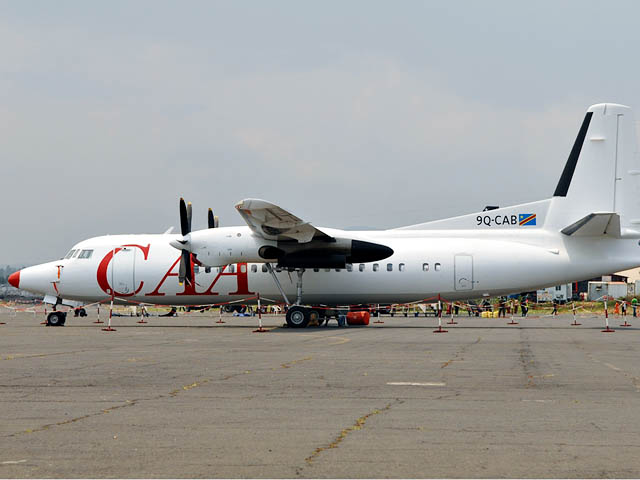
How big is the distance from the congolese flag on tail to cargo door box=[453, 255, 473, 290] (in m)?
2.62

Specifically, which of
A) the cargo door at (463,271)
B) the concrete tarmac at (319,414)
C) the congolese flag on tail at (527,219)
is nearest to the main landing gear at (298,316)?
the cargo door at (463,271)

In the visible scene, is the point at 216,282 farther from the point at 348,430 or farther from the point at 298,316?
the point at 348,430

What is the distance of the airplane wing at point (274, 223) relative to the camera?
2569cm

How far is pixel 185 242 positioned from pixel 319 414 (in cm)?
2080

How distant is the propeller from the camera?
2894 centimetres

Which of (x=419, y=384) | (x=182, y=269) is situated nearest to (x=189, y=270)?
(x=182, y=269)

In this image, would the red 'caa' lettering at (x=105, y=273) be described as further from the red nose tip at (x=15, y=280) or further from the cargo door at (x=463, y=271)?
the cargo door at (x=463, y=271)

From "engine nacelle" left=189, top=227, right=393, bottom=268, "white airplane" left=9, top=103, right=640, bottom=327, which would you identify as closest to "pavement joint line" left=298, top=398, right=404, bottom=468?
"white airplane" left=9, top=103, right=640, bottom=327

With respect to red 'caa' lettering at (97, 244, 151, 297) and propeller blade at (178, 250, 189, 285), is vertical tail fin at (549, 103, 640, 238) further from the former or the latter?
red 'caa' lettering at (97, 244, 151, 297)

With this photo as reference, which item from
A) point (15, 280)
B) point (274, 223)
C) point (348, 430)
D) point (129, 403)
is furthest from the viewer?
point (15, 280)

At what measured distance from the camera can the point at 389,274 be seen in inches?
1172

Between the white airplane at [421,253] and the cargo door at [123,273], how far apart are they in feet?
0.14

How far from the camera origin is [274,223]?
27344mm

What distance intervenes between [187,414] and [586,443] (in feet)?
14.2
